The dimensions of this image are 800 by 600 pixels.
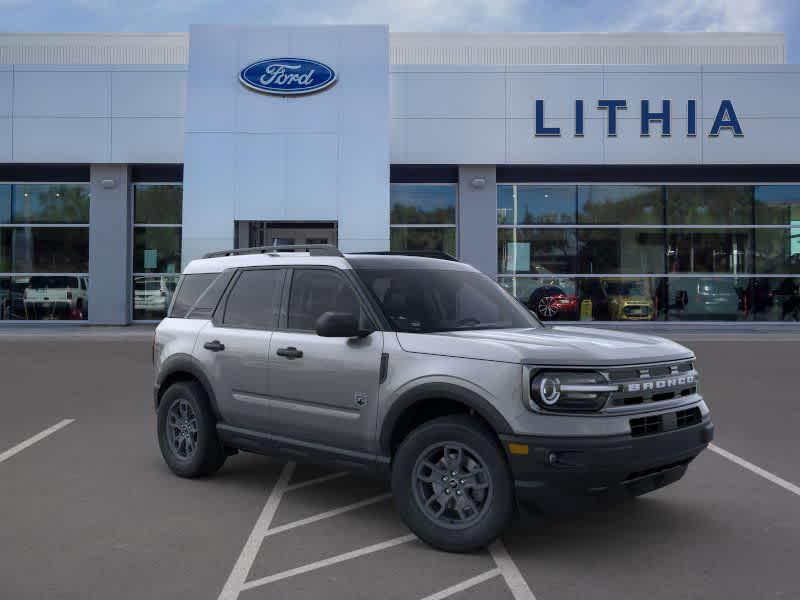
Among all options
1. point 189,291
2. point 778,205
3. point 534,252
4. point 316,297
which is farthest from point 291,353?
point 778,205

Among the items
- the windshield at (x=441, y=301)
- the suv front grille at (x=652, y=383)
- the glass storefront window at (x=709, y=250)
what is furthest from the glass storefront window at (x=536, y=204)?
the suv front grille at (x=652, y=383)

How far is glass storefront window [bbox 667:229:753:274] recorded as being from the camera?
25125 mm

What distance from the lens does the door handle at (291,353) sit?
5785mm

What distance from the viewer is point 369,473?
5359mm

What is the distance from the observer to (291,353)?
584 cm

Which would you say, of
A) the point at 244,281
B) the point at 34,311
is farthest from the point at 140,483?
the point at 34,311

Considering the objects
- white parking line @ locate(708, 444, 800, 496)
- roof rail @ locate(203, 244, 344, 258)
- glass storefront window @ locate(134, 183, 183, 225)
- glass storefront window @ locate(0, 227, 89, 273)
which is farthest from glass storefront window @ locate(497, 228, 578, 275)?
roof rail @ locate(203, 244, 344, 258)

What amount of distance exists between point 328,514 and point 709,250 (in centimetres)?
2196

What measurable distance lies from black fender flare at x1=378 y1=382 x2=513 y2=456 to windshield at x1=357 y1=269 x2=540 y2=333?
0.51 m

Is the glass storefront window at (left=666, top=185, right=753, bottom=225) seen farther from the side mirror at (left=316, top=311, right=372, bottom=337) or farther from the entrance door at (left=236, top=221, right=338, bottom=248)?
the side mirror at (left=316, top=311, right=372, bottom=337)

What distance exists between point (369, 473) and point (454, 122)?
63.2 ft

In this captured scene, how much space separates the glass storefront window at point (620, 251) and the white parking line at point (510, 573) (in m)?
20.6

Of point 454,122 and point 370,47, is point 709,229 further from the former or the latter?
point 370,47

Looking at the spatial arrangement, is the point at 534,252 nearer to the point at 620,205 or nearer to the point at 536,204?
the point at 536,204
